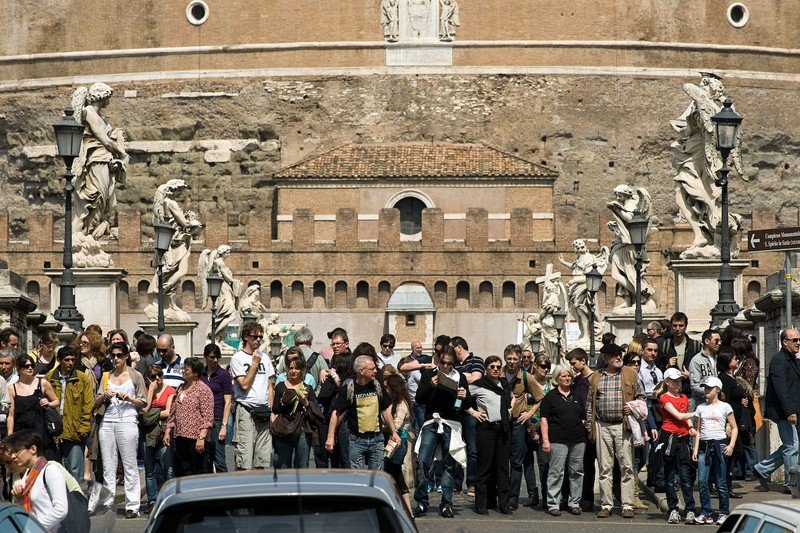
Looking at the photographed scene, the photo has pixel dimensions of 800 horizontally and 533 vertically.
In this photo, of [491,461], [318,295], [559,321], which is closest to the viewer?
[491,461]

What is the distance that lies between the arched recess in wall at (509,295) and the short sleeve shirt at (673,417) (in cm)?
3486

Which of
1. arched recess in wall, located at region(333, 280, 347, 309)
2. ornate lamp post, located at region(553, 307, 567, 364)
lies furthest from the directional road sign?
arched recess in wall, located at region(333, 280, 347, 309)

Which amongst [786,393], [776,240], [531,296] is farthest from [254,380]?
[531,296]

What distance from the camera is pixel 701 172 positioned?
1858cm

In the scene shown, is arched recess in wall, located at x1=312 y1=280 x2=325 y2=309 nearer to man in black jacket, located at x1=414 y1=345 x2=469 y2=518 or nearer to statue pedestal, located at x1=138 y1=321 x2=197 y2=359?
statue pedestal, located at x1=138 y1=321 x2=197 y2=359

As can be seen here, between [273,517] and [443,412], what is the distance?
6438mm

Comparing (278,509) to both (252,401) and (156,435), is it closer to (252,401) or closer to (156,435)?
(252,401)

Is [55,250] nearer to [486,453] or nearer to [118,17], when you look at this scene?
[118,17]

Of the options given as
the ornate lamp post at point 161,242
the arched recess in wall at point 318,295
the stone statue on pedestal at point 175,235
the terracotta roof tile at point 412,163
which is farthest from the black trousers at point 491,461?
the terracotta roof tile at point 412,163

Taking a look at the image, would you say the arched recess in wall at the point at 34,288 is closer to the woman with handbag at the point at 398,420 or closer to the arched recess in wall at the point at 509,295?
the arched recess in wall at the point at 509,295

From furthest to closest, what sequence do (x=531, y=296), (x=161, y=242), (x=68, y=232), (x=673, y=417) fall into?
(x=531, y=296), (x=161, y=242), (x=68, y=232), (x=673, y=417)

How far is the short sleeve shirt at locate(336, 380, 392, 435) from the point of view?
11492mm

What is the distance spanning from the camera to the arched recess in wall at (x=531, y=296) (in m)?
46.8

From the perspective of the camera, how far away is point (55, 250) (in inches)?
1850
